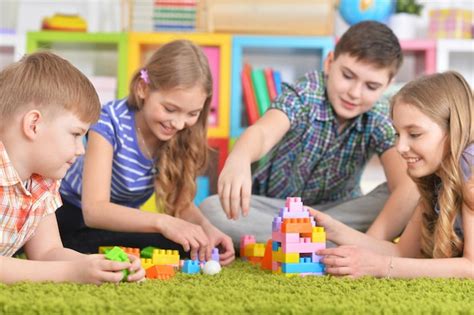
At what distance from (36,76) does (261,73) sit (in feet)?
5.65

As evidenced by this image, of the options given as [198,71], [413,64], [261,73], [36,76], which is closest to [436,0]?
[413,64]

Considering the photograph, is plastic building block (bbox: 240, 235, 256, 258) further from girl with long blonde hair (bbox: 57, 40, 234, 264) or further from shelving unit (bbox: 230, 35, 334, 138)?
shelving unit (bbox: 230, 35, 334, 138)

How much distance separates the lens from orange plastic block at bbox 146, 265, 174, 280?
1.22 m

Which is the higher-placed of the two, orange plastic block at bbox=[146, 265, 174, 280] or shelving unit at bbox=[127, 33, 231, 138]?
shelving unit at bbox=[127, 33, 231, 138]

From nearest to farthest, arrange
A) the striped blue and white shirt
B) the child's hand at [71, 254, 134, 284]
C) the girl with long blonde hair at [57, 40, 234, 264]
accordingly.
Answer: the child's hand at [71, 254, 134, 284] < the girl with long blonde hair at [57, 40, 234, 264] < the striped blue and white shirt

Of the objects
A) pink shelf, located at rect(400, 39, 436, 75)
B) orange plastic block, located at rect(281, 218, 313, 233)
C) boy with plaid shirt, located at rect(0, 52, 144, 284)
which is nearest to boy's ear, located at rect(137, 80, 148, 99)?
boy with plaid shirt, located at rect(0, 52, 144, 284)

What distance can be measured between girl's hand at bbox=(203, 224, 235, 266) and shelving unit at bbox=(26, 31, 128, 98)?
1.32 m

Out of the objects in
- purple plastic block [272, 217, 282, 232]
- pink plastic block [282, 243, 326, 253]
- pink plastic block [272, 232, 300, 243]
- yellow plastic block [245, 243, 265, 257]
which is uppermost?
purple plastic block [272, 217, 282, 232]

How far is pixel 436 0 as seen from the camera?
314cm

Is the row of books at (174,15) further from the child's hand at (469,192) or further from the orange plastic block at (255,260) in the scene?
the child's hand at (469,192)

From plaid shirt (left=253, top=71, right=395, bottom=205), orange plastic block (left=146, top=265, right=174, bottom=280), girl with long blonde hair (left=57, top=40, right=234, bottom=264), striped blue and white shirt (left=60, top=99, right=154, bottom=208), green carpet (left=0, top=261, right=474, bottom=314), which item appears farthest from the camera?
plaid shirt (left=253, top=71, right=395, bottom=205)

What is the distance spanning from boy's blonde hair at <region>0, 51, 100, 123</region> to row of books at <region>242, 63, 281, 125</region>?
161cm

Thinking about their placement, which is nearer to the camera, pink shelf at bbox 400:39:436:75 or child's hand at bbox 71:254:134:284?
child's hand at bbox 71:254:134:284

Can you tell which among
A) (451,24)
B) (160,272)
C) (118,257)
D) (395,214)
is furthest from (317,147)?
(451,24)
